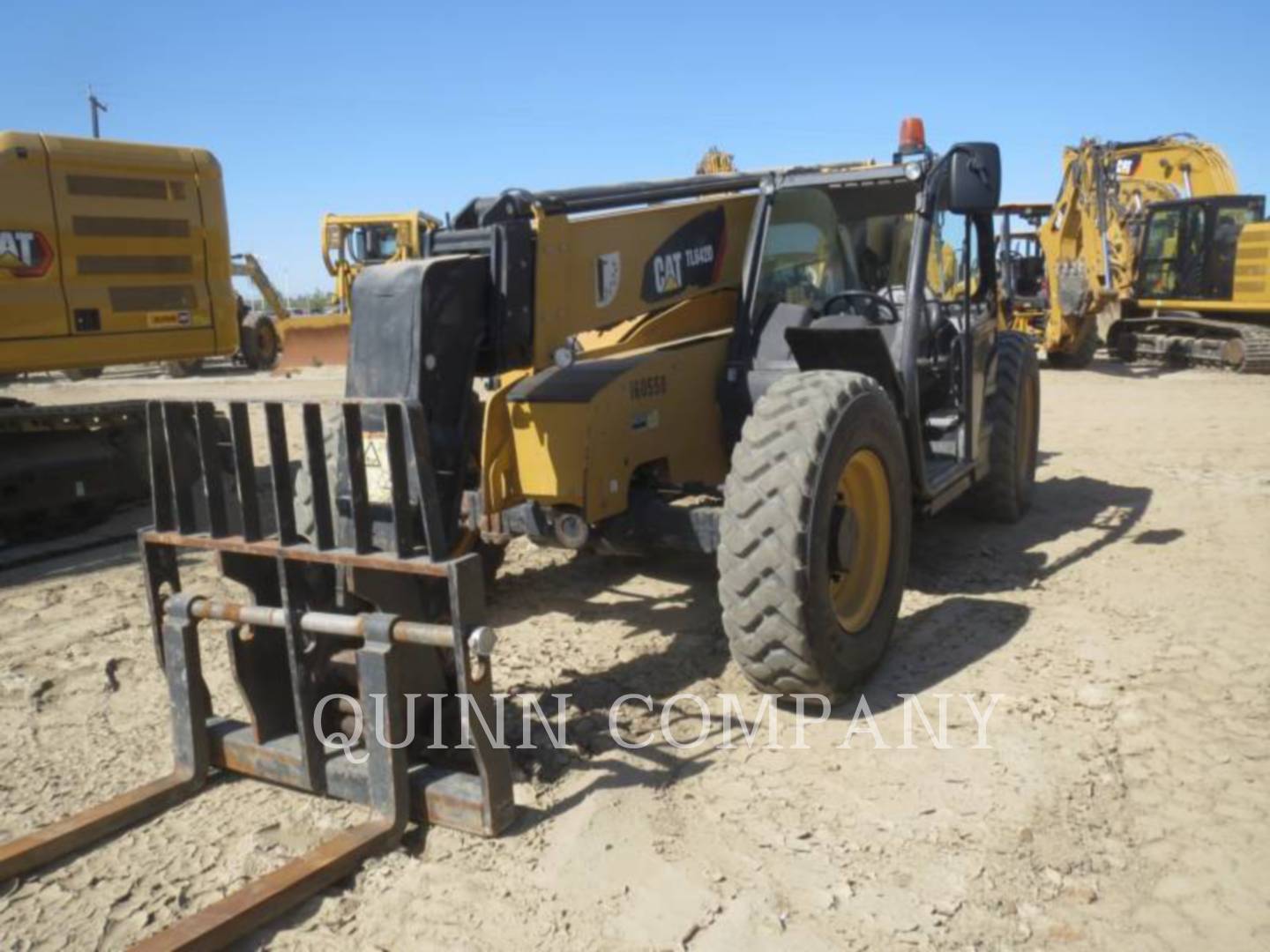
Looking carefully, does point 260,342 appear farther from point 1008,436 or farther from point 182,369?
point 1008,436

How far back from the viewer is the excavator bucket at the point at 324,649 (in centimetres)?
313

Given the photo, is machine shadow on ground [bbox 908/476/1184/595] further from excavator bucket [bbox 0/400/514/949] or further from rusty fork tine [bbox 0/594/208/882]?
Result: rusty fork tine [bbox 0/594/208/882]

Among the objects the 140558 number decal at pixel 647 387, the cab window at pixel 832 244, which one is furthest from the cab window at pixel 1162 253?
the 140558 number decal at pixel 647 387

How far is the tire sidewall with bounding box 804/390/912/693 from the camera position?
3.83 m

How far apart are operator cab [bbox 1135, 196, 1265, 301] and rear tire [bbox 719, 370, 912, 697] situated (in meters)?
15.2

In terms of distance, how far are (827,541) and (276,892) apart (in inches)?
89.5

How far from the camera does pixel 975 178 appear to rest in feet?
15.9

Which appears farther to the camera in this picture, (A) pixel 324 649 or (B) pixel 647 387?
(B) pixel 647 387

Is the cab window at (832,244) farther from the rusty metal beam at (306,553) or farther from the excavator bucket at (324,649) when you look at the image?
the rusty metal beam at (306,553)

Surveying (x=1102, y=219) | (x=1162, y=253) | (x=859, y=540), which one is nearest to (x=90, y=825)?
(x=859, y=540)

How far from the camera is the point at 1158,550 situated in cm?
633

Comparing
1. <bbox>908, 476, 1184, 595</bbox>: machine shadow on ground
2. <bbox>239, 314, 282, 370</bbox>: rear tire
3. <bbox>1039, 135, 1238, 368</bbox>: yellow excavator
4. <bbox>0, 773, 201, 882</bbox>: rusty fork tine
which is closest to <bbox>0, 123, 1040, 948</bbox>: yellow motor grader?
<bbox>0, 773, 201, 882</bbox>: rusty fork tine

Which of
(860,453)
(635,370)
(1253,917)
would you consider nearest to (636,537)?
(635,370)

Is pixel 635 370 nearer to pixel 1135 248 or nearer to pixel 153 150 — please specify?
pixel 153 150
